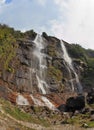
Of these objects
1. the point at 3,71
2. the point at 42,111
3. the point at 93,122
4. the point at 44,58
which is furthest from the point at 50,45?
the point at 93,122

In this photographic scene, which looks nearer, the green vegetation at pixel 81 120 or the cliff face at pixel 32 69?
the green vegetation at pixel 81 120

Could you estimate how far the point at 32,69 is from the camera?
173 meters

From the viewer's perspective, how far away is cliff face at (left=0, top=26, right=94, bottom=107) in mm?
162125

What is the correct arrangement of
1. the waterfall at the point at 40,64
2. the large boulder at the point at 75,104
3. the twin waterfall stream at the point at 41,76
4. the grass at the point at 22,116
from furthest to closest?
1. the waterfall at the point at 40,64
2. the twin waterfall stream at the point at 41,76
3. the large boulder at the point at 75,104
4. the grass at the point at 22,116

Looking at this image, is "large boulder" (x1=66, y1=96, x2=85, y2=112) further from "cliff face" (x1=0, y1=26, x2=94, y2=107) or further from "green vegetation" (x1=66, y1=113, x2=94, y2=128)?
"cliff face" (x1=0, y1=26, x2=94, y2=107)

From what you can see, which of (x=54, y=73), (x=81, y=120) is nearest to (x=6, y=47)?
(x=54, y=73)

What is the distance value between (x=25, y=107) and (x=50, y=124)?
15625mm

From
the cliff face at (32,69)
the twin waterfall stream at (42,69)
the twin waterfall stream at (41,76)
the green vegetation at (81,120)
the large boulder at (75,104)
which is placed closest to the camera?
the green vegetation at (81,120)

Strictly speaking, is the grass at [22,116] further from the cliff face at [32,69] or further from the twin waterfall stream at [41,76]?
the twin waterfall stream at [41,76]

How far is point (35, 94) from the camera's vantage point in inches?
6329

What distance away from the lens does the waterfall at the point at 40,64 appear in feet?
563

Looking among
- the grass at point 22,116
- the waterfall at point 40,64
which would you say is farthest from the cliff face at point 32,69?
the grass at point 22,116

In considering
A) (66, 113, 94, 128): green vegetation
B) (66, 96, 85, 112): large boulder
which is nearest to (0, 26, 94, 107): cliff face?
(66, 96, 85, 112): large boulder

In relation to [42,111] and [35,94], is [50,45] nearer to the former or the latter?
[35,94]
